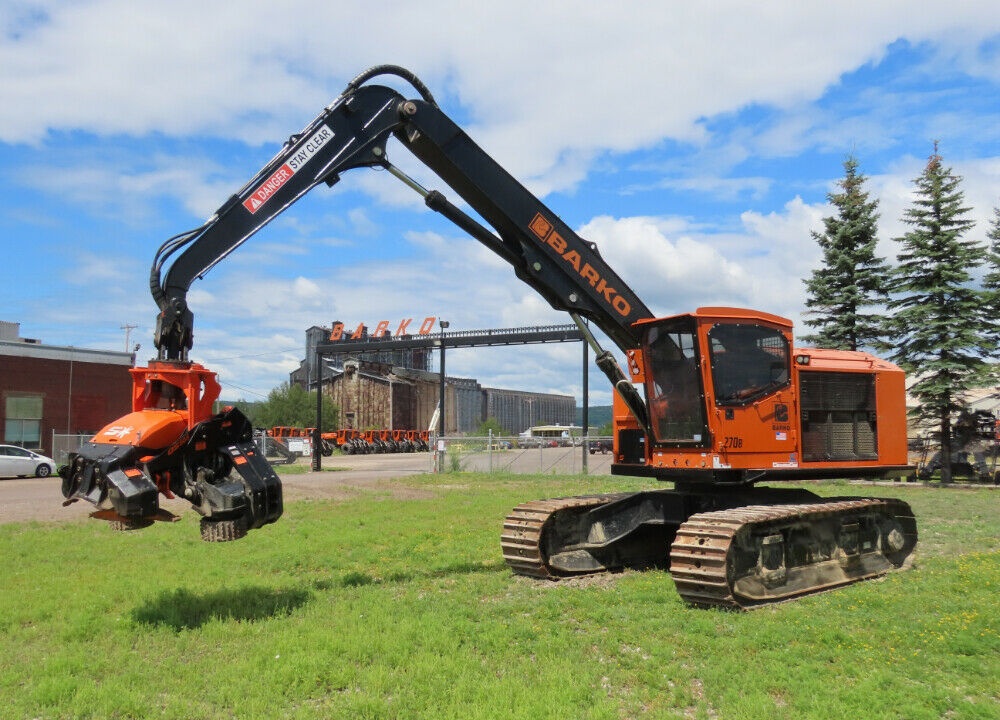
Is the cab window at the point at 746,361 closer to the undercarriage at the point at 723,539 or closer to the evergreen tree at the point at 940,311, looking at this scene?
the undercarriage at the point at 723,539

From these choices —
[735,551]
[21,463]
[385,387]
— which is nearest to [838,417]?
[735,551]

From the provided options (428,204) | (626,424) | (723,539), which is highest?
(428,204)

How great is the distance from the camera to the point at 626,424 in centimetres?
1083

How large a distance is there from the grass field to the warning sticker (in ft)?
14.0

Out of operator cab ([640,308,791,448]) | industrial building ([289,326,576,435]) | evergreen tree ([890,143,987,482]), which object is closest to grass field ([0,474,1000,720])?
operator cab ([640,308,791,448])

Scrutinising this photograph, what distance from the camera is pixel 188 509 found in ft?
60.0

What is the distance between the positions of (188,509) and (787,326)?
13.9 meters

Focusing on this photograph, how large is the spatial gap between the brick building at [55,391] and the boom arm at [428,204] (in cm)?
3822

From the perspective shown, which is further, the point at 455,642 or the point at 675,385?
the point at 675,385

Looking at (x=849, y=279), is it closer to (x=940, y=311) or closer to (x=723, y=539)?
(x=940, y=311)

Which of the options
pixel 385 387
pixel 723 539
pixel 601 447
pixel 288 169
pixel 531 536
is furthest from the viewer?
pixel 385 387

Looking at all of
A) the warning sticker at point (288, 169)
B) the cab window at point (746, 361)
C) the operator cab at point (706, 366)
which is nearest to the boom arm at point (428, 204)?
the warning sticker at point (288, 169)

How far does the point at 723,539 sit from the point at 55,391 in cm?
4220

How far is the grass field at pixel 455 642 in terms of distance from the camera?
563cm
